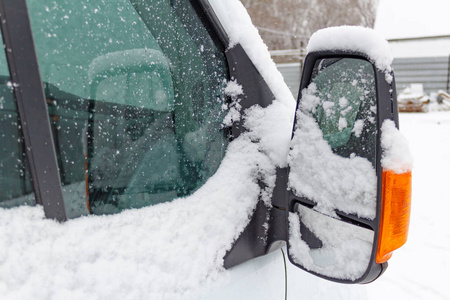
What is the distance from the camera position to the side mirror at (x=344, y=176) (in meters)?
0.77

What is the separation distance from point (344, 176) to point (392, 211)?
5.1 inches

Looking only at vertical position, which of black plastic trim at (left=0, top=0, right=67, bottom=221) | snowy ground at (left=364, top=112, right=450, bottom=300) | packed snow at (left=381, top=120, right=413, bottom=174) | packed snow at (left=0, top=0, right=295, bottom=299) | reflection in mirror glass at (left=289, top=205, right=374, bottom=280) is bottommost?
snowy ground at (left=364, top=112, right=450, bottom=300)

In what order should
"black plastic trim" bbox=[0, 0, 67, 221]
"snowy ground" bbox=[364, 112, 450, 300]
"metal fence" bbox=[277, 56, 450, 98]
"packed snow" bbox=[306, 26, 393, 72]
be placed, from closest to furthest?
"black plastic trim" bbox=[0, 0, 67, 221]
"packed snow" bbox=[306, 26, 393, 72]
"snowy ground" bbox=[364, 112, 450, 300]
"metal fence" bbox=[277, 56, 450, 98]

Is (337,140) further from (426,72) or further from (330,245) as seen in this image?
(426,72)

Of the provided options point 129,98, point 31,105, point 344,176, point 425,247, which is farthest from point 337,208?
point 425,247

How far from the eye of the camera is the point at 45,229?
0.70 metres

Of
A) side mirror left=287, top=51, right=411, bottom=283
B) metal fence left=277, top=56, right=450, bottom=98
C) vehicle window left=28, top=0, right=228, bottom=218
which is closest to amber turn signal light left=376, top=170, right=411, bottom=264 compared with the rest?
side mirror left=287, top=51, right=411, bottom=283

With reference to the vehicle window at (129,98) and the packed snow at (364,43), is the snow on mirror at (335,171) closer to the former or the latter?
the packed snow at (364,43)

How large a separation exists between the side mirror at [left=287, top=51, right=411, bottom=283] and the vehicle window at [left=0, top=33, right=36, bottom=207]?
0.63 metres

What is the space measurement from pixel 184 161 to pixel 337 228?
1.46 feet

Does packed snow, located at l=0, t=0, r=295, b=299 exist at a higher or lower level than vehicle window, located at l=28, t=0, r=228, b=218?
lower

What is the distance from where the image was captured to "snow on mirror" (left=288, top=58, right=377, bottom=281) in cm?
80

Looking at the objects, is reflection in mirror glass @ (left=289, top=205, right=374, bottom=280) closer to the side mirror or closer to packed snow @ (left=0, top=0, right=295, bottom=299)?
the side mirror

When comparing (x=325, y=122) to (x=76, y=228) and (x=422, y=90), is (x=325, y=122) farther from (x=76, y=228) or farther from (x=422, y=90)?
(x=422, y=90)
